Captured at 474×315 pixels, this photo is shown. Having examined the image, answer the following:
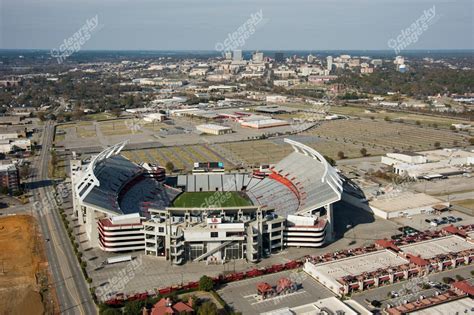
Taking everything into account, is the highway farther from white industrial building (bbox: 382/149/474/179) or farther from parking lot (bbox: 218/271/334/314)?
white industrial building (bbox: 382/149/474/179)

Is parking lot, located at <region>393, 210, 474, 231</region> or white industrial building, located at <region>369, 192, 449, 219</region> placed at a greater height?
white industrial building, located at <region>369, 192, 449, 219</region>

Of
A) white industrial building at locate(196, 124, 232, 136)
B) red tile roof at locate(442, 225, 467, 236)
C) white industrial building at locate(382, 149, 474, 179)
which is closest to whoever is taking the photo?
red tile roof at locate(442, 225, 467, 236)

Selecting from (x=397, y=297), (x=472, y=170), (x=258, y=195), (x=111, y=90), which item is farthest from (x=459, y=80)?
(x=397, y=297)

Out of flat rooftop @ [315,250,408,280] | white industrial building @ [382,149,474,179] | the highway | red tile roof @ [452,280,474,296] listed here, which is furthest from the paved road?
white industrial building @ [382,149,474,179]

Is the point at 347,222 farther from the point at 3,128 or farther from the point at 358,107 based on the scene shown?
the point at 358,107

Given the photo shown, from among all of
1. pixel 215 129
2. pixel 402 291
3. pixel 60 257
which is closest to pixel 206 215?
pixel 60 257

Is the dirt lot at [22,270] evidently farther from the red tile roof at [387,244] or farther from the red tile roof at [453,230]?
the red tile roof at [453,230]

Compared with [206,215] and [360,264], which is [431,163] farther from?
[206,215]

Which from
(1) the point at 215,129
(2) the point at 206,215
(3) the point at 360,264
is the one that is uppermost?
(2) the point at 206,215
